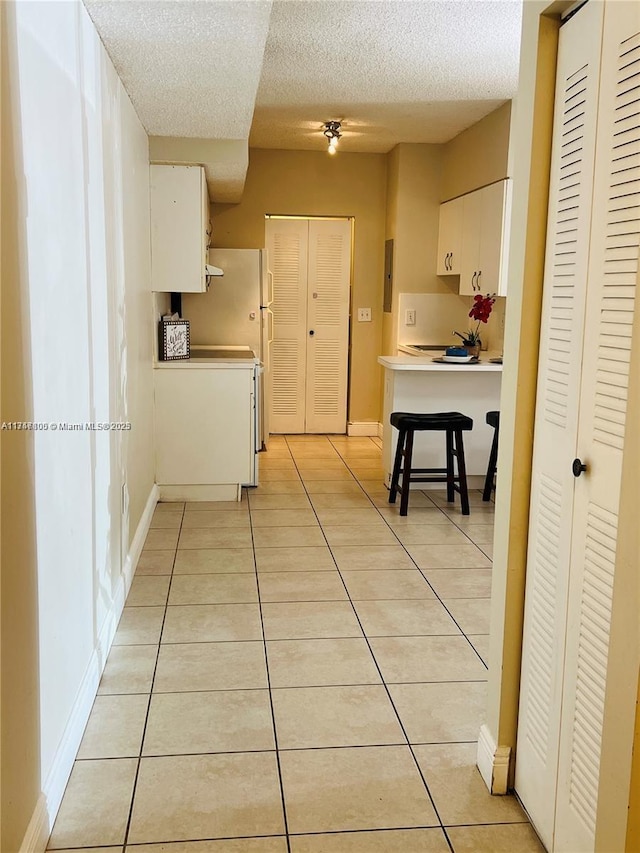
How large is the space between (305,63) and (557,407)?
320 cm

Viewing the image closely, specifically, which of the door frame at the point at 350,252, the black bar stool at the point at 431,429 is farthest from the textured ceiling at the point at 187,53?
the door frame at the point at 350,252

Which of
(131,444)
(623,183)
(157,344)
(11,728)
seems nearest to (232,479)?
(157,344)

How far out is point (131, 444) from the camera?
12.2ft

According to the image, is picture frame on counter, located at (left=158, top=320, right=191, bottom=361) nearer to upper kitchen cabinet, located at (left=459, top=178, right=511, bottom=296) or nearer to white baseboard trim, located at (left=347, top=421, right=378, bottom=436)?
upper kitchen cabinet, located at (left=459, top=178, right=511, bottom=296)

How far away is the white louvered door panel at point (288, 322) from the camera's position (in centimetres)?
698

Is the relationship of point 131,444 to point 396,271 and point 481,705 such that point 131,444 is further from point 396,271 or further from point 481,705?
point 396,271

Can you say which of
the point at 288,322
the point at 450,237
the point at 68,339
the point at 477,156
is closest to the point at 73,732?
the point at 68,339

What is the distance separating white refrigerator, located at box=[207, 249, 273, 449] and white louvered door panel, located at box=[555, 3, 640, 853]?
184 inches

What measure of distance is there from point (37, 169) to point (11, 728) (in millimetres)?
1248

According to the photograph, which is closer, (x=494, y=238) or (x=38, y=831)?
(x=38, y=831)

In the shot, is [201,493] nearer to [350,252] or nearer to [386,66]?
[386,66]

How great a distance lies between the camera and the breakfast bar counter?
5.22 m

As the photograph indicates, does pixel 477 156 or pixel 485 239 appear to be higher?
pixel 477 156

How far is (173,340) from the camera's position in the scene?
198 inches
